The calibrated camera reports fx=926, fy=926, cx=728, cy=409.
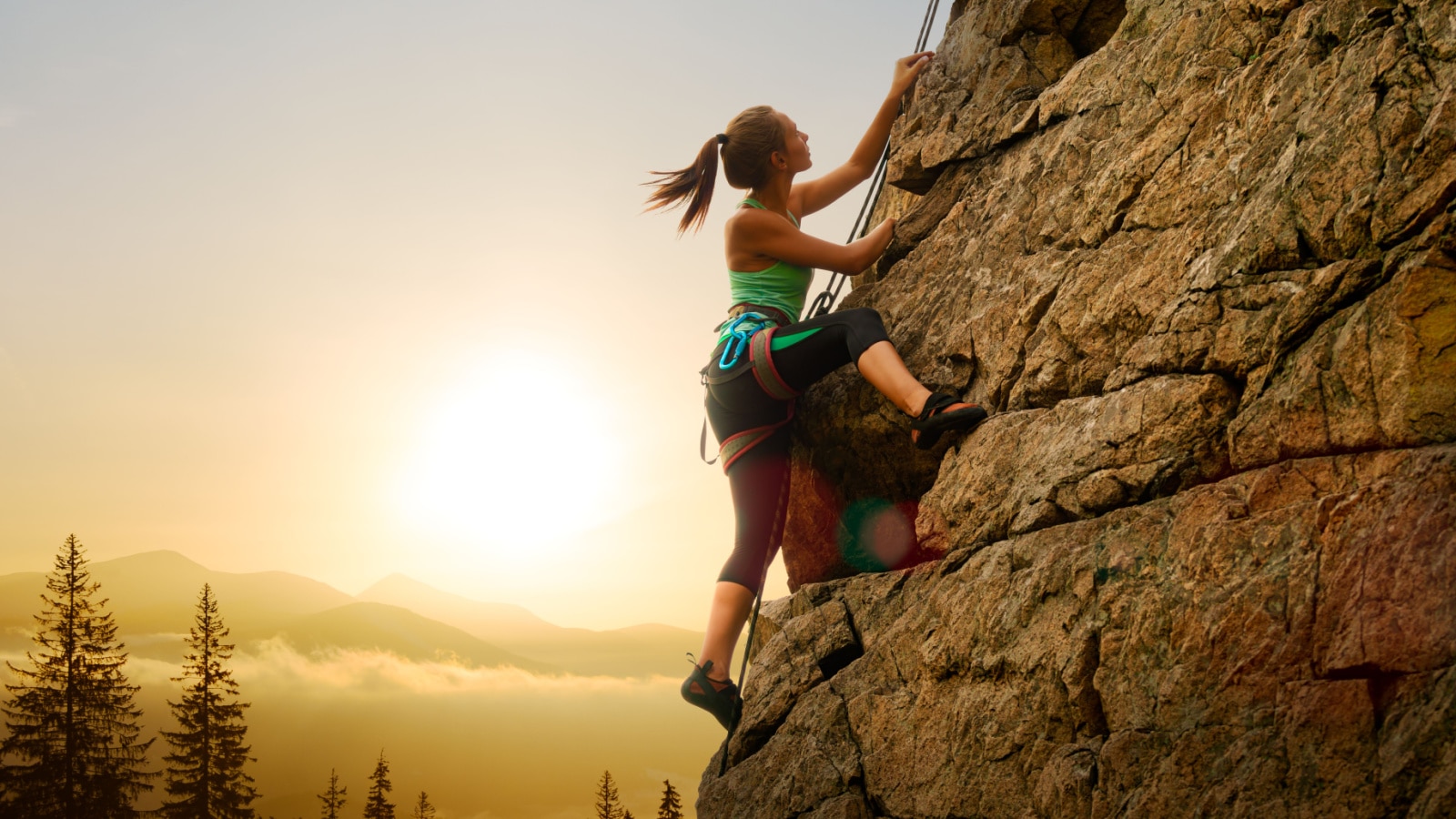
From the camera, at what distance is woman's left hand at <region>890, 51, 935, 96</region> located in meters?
6.89

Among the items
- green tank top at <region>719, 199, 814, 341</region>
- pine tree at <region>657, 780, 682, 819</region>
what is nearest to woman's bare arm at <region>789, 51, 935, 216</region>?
green tank top at <region>719, 199, 814, 341</region>

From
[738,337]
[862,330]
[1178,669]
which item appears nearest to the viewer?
[1178,669]

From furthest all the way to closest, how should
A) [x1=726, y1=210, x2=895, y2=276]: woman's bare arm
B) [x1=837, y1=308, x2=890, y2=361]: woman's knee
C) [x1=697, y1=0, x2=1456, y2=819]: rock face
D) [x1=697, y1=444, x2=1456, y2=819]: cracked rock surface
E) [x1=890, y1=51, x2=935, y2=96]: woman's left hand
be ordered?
[x1=890, y1=51, x2=935, y2=96]: woman's left hand → [x1=726, y1=210, x2=895, y2=276]: woman's bare arm → [x1=837, y1=308, x2=890, y2=361]: woman's knee → [x1=697, y1=0, x2=1456, y2=819]: rock face → [x1=697, y1=444, x2=1456, y2=819]: cracked rock surface

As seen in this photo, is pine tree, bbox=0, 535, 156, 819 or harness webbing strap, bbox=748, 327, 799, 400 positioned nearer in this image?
harness webbing strap, bbox=748, 327, 799, 400

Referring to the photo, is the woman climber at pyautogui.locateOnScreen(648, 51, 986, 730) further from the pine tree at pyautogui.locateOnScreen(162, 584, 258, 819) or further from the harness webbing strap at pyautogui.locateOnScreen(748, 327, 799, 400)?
the pine tree at pyautogui.locateOnScreen(162, 584, 258, 819)

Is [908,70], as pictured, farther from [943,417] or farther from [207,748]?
[207,748]

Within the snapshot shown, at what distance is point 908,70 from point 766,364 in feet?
9.37

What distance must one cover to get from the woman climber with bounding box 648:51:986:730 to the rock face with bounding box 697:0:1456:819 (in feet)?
1.15

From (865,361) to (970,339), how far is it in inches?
24.6

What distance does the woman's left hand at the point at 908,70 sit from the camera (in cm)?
689

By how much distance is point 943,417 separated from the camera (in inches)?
190

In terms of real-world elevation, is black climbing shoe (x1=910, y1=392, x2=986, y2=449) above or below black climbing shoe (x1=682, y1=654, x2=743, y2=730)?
above

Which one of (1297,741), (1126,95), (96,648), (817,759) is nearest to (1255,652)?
(1297,741)

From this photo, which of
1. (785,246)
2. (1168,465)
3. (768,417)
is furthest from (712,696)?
(1168,465)
